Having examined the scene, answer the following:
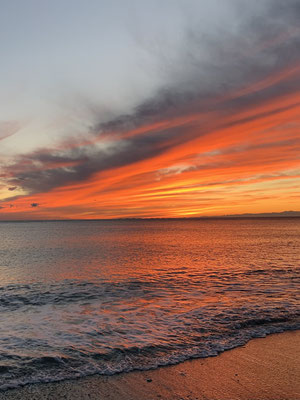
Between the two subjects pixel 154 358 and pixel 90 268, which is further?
pixel 90 268

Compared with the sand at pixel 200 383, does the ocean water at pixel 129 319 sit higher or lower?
lower

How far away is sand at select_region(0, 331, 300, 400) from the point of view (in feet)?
21.4

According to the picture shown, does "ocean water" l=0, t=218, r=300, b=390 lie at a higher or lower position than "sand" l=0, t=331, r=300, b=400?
lower

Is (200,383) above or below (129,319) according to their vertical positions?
above

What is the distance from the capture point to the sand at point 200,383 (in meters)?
6.51

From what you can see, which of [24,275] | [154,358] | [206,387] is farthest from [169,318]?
[24,275]

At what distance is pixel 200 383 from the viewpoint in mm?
7055

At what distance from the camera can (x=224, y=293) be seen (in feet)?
58.2

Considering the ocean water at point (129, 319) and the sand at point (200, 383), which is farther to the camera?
the ocean water at point (129, 319)

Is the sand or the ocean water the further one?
the ocean water

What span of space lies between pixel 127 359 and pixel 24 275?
2171cm

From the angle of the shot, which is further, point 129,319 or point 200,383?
point 129,319

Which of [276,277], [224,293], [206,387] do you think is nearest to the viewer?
[206,387]

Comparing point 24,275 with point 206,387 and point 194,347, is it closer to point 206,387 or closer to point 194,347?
point 194,347
